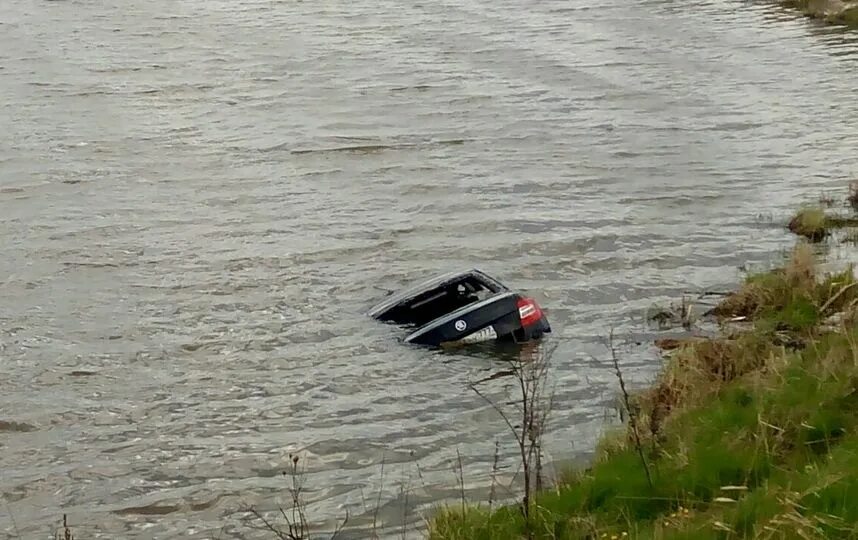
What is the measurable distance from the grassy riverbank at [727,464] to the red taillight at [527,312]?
A: 3.27m

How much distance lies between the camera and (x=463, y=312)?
14.2 metres

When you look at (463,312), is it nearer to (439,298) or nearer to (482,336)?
(482,336)

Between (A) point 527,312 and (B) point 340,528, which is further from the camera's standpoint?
(A) point 527,312

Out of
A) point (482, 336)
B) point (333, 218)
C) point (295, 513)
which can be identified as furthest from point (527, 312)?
point (333, 218)

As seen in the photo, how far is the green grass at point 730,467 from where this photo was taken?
20.5ft

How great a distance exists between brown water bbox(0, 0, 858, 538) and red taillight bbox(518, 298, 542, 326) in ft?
1.37

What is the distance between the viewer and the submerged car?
14.1m

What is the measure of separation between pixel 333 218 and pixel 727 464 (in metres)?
13.1

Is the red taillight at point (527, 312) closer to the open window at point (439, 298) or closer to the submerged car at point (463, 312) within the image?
the submerged car at point (463, 312)

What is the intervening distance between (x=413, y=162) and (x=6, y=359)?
10.5m

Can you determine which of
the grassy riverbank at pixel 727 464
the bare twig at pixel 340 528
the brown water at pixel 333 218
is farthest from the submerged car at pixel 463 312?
the bare twig at pixel 340 528

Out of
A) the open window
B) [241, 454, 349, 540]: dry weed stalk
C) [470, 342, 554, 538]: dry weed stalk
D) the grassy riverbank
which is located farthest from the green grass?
the open window

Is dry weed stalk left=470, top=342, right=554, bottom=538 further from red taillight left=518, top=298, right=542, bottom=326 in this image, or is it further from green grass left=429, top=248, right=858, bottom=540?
green grass left=429, top=248, right=858, bottom=540

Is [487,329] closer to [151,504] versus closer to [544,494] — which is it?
[151,504]
